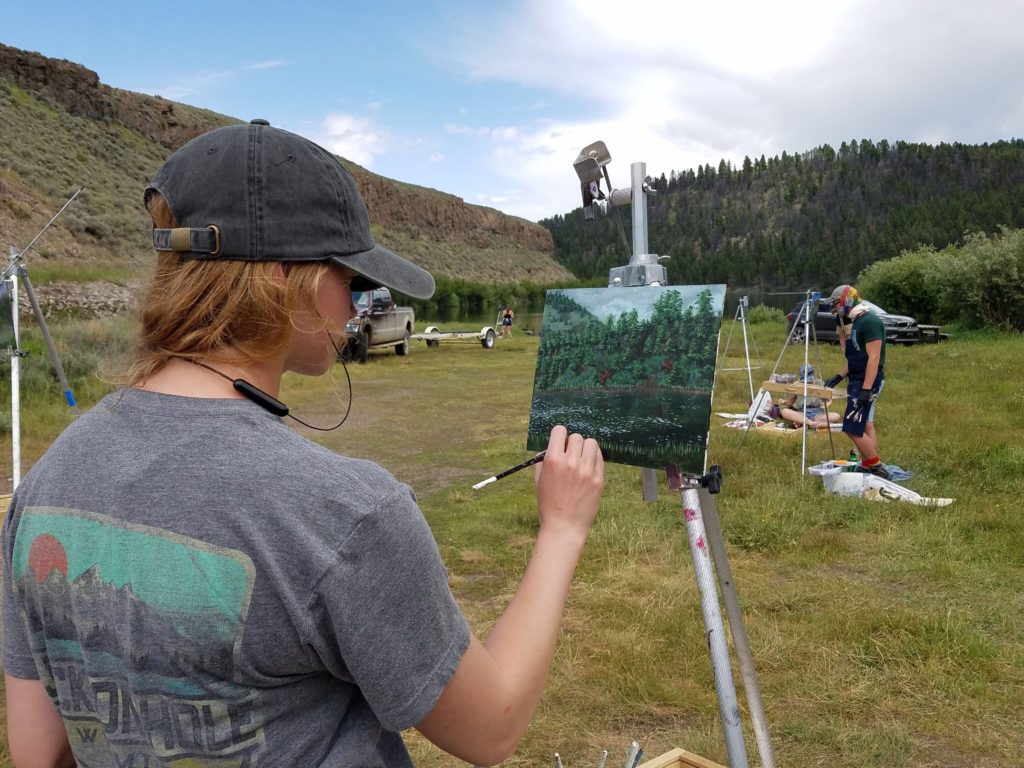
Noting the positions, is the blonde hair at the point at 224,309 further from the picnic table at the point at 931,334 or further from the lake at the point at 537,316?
the picnic table at the point at 931,334

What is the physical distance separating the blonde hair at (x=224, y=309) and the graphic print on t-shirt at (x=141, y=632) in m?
0.24

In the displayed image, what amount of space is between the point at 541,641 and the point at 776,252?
113 m

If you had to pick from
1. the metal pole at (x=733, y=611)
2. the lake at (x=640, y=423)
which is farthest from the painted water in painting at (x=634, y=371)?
the metal pole at (x=733, y=611)

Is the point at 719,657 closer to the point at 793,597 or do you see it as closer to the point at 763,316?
the point at 793,597

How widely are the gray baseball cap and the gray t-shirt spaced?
0.71 feet

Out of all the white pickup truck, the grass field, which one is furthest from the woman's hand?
the white pickup truck

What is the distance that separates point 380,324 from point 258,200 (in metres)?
17.5

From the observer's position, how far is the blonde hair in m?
1.00

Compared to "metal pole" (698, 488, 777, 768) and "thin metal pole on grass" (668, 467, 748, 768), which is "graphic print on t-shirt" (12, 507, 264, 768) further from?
"metal pole" (698, 488, 777, 768)

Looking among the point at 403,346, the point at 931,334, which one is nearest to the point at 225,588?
the point at 403,346

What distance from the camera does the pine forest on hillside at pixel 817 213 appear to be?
309 ft

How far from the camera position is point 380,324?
1822 cm

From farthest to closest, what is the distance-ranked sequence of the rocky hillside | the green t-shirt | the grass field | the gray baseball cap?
the rocky hillside < the green t-shirt < the grass field < the gray baseball cap

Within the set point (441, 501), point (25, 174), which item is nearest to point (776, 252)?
point (25, 174)
